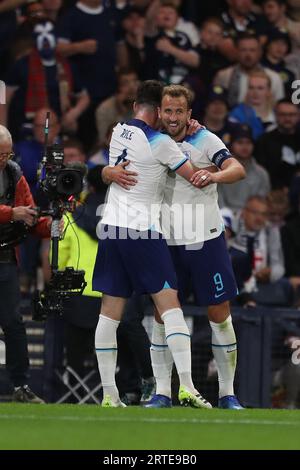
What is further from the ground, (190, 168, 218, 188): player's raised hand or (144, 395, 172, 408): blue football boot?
(190, 168, 218, 188): player's raised hand

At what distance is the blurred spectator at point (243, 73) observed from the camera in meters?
16.1

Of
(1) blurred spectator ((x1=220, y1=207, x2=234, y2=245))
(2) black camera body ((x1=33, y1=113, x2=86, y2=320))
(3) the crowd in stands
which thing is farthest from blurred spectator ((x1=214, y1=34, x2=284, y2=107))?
(2) black camera body ((x1=33, y1=113, x2=86, y2=320))

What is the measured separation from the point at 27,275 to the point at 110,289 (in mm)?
3711

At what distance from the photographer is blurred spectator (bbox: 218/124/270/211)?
15234 millimetres

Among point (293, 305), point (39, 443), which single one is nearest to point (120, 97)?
point (293, 305)

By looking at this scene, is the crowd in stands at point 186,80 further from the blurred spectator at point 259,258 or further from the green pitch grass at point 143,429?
the green pitch grass at point 143,429

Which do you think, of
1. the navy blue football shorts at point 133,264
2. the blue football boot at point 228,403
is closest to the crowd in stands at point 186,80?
the blue football boot at point 228,403

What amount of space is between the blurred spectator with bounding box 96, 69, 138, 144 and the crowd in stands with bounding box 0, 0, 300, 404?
0.04 ft

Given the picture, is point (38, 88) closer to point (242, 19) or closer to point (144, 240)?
point (242, 19)

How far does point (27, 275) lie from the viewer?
1423 centimetres

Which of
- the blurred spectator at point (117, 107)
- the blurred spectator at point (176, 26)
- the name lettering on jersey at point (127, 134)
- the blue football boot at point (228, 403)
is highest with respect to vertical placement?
the blurred spectator at point (176, 26)

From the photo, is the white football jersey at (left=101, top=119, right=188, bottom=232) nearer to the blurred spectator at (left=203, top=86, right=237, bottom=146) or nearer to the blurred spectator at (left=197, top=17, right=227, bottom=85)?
the blurred spectator at (left=203, top=86, right=237, bottom=146)

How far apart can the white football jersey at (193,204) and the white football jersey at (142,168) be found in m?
0.20

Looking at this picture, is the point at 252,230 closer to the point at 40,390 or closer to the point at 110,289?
the point at 40,390
